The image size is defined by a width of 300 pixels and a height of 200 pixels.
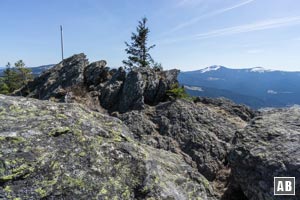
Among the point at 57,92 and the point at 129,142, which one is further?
the point at 57,92

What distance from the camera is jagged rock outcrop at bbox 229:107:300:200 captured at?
30.7 ft

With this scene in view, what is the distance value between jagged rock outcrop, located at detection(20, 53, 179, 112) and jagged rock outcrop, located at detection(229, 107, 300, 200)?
30.1 ft

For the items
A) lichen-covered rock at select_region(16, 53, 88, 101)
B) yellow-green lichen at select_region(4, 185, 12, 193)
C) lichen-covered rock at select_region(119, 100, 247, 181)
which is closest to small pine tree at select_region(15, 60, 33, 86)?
lichen-covered rock at select_region(16, 53, 88, 101)

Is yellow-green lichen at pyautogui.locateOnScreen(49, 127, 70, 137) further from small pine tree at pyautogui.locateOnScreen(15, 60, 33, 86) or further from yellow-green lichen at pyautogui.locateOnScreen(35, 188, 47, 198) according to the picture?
small pine tree at pyautogui.locateOnScreen(15, 60, 33, 86)

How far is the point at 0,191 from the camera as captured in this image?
5824mm

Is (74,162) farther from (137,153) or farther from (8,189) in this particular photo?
(137,153)

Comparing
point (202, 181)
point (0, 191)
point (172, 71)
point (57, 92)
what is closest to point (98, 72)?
A: point (57, 92)

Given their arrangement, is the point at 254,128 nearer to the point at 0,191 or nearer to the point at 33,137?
the point at 33,137

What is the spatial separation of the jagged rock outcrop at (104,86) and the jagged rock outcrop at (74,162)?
424 inches

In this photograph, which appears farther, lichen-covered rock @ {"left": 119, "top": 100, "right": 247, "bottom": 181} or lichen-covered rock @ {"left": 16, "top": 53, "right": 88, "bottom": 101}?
lichen-covered rock @ {"left": 16, "top": 53, "right": 88, "bottom": 101}

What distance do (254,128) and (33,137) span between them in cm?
938

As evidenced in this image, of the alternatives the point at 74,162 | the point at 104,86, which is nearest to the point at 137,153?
the point at 74,162

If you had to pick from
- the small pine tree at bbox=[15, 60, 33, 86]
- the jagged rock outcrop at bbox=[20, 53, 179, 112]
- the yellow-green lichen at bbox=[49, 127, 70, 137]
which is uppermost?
the small pine tree at bbox=[15, 60, 33, 86]

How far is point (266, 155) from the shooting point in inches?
395
